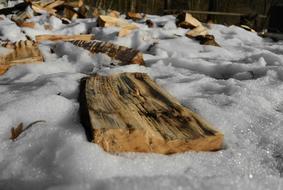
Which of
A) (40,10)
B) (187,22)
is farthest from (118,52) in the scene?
(40,10)

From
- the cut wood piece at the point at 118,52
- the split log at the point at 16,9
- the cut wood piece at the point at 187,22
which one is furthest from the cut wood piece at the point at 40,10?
the cut wood piece at the point at 118,52

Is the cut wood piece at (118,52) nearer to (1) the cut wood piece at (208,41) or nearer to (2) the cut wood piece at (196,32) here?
(1) the cut wood piece at (208,41)

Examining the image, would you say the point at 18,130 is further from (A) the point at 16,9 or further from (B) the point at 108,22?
(A) the point at 16,9

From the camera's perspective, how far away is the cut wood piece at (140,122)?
130 cm

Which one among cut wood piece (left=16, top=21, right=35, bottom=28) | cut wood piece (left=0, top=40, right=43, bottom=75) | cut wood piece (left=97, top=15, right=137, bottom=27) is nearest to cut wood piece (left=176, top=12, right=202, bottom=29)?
cut wood piece (left=97, top=15, right=137, bottom=27)

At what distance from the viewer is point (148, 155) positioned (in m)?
1.30

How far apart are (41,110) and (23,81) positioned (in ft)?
2.14

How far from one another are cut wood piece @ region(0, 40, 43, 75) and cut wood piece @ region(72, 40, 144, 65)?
41 centimetres

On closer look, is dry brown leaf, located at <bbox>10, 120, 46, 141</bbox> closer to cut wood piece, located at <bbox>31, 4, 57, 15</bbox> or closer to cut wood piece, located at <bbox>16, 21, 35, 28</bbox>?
cut wood piece, located at <bbox>16, 21, 35, 28</bbox>

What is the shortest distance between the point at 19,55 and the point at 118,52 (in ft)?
2.37

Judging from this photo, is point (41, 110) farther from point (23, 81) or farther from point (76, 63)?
point (76, 63)

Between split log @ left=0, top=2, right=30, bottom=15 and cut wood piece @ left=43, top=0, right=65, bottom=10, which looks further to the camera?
cut wood piece @ left=43, top=0, right=65, bottom=10

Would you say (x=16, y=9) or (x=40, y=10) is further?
(x=16, y=9)

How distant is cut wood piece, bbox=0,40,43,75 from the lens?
2.48 metres
